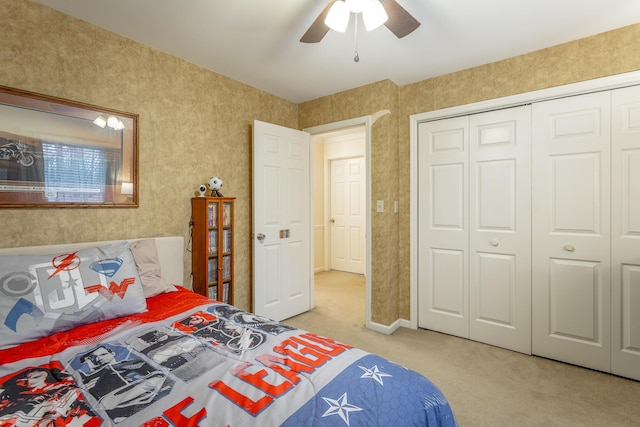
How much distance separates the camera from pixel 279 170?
3.17 metres

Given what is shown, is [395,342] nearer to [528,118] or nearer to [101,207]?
[528,118]

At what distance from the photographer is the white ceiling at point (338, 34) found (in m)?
1.85

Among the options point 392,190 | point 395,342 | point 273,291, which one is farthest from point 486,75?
point 273,291

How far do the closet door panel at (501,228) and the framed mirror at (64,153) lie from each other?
9.29ft

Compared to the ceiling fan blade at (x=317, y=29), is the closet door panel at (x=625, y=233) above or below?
below

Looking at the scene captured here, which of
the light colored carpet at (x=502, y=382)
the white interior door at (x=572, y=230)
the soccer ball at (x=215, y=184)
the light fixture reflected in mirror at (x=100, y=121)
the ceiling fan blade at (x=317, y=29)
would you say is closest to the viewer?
the ceiling fan blade at (x=317, y=29)

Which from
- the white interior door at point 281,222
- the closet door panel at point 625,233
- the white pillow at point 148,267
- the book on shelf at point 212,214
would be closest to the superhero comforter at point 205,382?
the white pillow at point 148,267

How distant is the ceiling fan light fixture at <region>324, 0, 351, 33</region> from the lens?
154cm

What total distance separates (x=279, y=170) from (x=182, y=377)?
2.35 m

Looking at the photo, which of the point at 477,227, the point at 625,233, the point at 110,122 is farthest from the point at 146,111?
the point at 625,233

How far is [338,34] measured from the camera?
2154mm

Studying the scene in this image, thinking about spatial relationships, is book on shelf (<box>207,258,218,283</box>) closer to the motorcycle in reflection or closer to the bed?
the bed

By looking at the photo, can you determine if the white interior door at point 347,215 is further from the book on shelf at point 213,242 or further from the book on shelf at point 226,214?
the book on shelf at point 213,242

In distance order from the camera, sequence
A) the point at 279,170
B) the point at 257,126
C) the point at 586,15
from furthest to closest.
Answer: the point at 279,170
the point at 257,126
the point at 586,15
